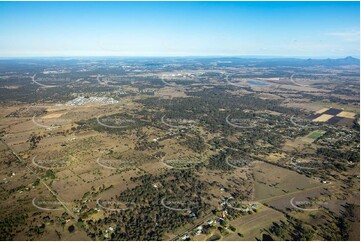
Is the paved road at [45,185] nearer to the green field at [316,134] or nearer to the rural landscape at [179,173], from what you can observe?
the rural landscape at [179,173]

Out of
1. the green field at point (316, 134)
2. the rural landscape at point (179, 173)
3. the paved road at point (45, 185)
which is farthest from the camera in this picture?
the green field at point (316, 134)

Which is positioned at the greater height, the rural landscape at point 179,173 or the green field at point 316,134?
the green field at point 316,134

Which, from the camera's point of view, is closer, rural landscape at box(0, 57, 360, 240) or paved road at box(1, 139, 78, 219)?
rural landscape at box(0, 57, 360, 240)

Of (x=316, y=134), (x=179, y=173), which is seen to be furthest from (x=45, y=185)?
(x=316, y=134)

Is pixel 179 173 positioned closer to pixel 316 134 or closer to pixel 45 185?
pixel 45 185

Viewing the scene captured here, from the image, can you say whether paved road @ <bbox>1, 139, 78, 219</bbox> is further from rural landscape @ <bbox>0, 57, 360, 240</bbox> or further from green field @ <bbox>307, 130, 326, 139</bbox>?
green field @ <bbox>307, 130, 326, 139</bbox>

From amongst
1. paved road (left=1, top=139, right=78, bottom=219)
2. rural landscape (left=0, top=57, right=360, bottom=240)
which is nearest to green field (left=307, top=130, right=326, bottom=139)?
rural landscape (left=0, top=57, right=360, bottom=240)

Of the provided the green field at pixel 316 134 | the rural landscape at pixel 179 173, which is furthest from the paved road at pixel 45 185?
the green field at pixel 316 134

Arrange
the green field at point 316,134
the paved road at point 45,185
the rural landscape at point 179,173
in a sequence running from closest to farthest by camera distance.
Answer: the rural landscape at point 179,173 < the paved road at point 45,185 < the green field at point 316,134

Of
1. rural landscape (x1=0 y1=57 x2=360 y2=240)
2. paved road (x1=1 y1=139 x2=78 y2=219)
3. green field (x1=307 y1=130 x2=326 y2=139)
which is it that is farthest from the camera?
green field (x1=307 y1=130 x2=326 y2=139)
